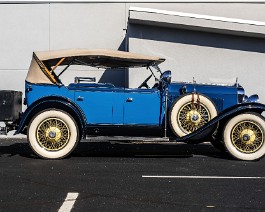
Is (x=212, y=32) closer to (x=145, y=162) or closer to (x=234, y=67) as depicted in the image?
(x=234, y=67)

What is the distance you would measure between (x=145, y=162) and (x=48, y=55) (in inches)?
106

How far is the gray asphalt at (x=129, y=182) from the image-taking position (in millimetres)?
5430

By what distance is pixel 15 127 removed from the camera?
29.6ft

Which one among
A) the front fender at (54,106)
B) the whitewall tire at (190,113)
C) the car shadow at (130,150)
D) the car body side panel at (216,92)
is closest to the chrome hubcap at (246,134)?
the car shadow at (130,150)

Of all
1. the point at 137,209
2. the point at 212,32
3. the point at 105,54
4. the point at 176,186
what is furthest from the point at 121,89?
the point at 212,32

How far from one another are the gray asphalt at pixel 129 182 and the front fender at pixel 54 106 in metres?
0.65

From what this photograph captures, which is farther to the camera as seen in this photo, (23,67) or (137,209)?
(23,67)

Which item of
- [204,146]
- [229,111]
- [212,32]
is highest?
[212,32]

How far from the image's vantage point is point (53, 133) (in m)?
8.71

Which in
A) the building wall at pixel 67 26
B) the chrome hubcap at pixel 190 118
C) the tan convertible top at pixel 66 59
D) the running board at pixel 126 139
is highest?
the building wall at pixel 67 26

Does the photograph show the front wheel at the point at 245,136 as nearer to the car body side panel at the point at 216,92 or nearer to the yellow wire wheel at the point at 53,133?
the car body side panel at the point at 216,92

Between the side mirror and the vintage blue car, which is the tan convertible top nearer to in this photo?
the vintage blue car

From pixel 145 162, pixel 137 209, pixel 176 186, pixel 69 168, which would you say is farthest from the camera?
pixel 145 162

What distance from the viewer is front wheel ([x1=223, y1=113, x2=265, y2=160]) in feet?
28.7
